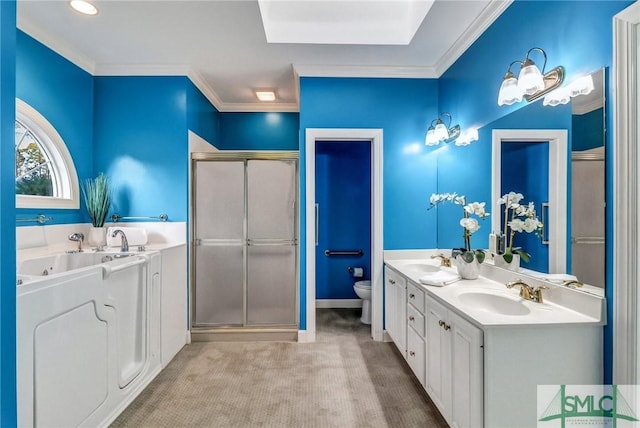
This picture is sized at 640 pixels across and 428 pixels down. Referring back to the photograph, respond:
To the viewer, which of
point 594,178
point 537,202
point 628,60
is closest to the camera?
point 628,60

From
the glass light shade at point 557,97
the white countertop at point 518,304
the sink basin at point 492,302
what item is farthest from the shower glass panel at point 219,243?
the glass light shade at point 557,97

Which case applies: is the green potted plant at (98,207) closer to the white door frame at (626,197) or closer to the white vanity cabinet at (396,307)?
the white vanity cabinet at (396,307)

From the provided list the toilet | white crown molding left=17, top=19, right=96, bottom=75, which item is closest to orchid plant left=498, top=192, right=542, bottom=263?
the toilet

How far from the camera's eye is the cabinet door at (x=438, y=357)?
5.35ft

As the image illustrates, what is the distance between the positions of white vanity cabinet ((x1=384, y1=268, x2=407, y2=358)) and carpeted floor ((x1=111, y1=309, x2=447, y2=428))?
223 millimetres

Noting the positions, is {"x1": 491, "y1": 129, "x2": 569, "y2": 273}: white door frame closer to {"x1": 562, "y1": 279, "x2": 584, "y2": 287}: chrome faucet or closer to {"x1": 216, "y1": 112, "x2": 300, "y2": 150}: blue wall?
{"x1": 562, "y1": 279, "x2": 584, "y2": 287}: chrome faucet

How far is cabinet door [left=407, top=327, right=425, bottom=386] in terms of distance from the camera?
2012 mm

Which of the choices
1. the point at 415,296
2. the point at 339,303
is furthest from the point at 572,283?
the point at 339,303

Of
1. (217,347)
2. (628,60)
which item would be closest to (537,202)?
(628,60)

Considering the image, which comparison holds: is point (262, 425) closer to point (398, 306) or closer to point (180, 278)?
point (398, 306)

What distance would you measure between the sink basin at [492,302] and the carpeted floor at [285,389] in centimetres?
79

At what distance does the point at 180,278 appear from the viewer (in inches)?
115

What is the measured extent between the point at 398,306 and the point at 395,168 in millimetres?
1350

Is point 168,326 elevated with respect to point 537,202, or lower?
lower
